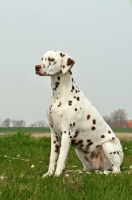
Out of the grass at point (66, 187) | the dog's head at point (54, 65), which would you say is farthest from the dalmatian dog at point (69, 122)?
the grass at point (66, 187)

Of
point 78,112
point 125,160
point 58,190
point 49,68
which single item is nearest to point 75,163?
point 125,160

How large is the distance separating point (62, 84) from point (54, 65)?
0.45 m

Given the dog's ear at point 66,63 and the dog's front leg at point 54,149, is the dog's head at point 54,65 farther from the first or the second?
the dog's front leg at point 54,149

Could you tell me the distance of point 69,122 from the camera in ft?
24.2

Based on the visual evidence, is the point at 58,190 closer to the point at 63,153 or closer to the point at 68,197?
the point at 68,197

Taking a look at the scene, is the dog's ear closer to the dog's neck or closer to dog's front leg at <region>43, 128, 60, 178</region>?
the dog's neck

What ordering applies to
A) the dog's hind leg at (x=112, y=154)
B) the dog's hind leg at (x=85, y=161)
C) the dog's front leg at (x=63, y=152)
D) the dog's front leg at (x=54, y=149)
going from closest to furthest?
the dog's front leg at (x=63, y=152), the dog's front leg at (x=54, y=149), the dog's hind leg at (x=112, y=154), the dog's hind leg at (x=85, y=161)

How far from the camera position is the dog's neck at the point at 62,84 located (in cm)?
753

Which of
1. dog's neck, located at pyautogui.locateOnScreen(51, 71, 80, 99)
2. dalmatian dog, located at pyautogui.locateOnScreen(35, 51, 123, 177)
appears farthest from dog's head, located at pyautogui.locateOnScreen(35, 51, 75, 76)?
dog's neck, located at pyautogui.locateOnScreen(51, 71, 80, 99)

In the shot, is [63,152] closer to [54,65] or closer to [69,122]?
[69,122]

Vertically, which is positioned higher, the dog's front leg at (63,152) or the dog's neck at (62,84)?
the dog's neck at (62,84)

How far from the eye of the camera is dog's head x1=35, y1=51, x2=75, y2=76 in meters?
7.32

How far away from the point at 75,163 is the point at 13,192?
6.00m

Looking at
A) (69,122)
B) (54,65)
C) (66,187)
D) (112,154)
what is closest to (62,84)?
(54,65)
